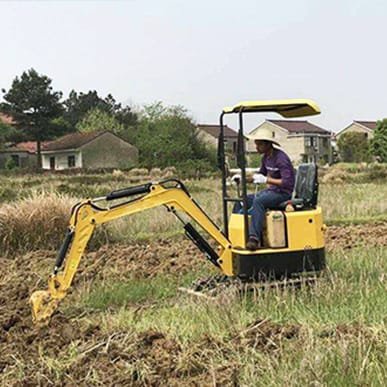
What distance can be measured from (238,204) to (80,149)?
5640 centimetres

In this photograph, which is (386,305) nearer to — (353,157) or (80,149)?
(80,149)

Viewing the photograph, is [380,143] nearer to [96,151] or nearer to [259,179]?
[96,151]

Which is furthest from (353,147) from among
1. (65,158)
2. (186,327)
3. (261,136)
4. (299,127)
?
(186,327)

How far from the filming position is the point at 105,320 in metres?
6.92

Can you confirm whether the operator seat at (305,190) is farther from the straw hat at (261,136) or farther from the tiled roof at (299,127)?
the tiled roof at (299,127)

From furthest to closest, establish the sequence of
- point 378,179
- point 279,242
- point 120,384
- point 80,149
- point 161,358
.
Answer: point 80,149
point 378,179
point 279,242
point 161,358
point 120,384

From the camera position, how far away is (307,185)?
8.66m

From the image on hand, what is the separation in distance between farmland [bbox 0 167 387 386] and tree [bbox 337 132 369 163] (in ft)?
187

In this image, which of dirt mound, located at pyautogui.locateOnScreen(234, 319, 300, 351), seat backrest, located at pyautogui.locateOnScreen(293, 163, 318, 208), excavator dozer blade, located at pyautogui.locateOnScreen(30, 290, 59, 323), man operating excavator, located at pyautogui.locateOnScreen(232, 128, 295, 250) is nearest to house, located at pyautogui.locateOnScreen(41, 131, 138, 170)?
seat backrest, located at pyautogui.locateOnScreen(293, 163, 318, 208)

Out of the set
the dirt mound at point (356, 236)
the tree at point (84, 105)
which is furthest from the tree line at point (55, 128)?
the dirt mound at point (356, 236)

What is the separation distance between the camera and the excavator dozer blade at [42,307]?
22.8 feet

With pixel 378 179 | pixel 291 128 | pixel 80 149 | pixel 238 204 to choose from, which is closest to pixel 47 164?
pixel 80 149

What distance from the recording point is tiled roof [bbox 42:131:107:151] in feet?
210

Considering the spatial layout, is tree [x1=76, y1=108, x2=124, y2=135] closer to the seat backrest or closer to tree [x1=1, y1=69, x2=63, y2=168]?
tree [x1=1, y1=69, x2=63, y2=168]
